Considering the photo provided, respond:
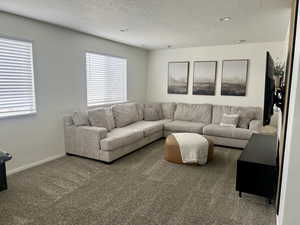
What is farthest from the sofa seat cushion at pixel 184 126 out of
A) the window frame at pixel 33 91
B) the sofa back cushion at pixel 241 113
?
the window frame at pixel 33 91

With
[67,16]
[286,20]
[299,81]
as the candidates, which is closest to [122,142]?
[67,16]

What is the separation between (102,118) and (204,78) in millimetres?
3085

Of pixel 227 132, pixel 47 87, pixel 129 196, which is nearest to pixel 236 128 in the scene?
pixel 227 132

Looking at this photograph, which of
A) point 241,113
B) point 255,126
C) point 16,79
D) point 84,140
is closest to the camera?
point 16,79

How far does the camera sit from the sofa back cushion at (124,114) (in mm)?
4910

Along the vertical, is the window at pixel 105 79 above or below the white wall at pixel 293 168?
above

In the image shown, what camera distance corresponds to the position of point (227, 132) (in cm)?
470

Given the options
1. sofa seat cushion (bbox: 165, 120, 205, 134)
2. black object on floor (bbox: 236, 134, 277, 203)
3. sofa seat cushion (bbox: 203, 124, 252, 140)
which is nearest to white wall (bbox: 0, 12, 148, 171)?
sofa seat cushion (bbox: 165, 120, 205, 134)

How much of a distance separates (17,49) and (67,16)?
3.09 ft

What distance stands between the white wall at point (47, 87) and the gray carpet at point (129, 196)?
0.38 metres

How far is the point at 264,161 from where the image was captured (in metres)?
2.50

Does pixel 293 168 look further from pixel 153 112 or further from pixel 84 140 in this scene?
pixel 153 112

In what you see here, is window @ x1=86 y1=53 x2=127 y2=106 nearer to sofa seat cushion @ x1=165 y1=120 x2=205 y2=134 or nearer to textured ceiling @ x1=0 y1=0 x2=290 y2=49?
textured ceiling @ x1=0 y1=0 x2=290 y2=49

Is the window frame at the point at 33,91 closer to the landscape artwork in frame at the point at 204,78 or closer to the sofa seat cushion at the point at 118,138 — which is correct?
the sofa seat cushion at the point at 118,138
